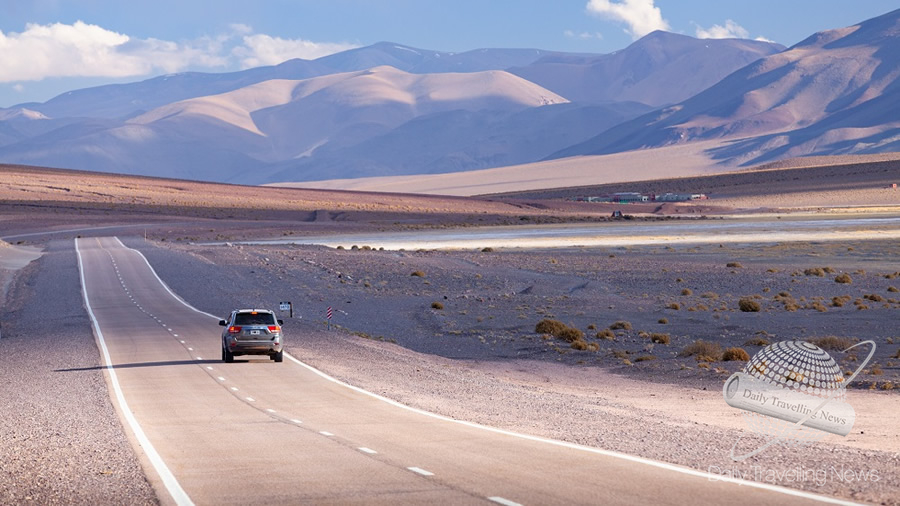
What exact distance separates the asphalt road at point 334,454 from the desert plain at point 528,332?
0.59m

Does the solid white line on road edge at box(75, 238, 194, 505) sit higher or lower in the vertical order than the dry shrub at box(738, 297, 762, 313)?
lower

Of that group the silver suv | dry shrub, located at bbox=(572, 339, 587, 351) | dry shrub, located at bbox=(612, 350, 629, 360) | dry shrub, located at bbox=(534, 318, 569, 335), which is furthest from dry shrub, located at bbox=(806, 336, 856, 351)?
the silver suv

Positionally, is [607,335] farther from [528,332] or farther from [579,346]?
[528,332]

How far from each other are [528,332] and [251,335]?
11990 mm

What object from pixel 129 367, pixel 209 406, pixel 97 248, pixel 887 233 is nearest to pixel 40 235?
pixel 97 248

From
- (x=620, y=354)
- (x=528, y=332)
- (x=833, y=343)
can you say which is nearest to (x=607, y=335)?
(x=528, y=332)

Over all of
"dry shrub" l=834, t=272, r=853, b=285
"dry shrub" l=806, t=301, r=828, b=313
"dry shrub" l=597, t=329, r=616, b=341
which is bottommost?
"dry shrub" l=597, t=329, r=616, b=341

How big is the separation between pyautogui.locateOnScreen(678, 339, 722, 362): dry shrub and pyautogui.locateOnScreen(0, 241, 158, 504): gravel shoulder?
14983mm

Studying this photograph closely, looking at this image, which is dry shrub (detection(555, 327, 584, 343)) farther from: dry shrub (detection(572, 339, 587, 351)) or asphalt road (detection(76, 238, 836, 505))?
asphalt road (detection(76, 238, 836, 505))

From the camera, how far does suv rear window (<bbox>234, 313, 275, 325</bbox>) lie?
85.5 feet

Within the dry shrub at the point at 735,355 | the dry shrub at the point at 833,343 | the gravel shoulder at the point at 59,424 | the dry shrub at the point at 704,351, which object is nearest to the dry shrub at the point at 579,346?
the dry shrub at the point at 704,351

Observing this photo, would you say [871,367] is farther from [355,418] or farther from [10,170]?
[10,170]

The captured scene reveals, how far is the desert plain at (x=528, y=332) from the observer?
1430 cm

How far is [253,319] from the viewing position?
26.2 metres
